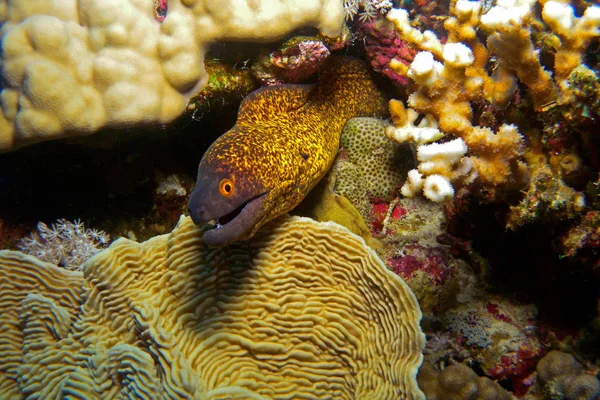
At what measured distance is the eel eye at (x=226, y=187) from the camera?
2.30 meters

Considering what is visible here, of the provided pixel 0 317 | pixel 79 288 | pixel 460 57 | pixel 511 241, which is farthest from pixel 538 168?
pixel 0 317

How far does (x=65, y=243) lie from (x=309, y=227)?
2.54 metres

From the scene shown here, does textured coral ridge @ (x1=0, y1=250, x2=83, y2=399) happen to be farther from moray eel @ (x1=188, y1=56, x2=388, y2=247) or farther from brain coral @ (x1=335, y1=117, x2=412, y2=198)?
brain coral @ (x1=335, y1=117, x2=412, y2=198)

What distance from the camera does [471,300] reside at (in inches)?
116

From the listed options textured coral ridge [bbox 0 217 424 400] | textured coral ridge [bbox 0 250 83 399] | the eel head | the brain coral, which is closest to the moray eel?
the eel head

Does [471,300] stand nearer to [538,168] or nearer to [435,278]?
[435,278]

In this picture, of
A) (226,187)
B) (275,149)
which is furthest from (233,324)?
(275,149)

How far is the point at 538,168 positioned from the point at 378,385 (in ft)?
6.23

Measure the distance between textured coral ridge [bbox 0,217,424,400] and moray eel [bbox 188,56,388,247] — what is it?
15.0 inches

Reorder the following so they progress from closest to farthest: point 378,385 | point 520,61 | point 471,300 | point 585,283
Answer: point 378,385 → point 520,61 → point 585,283 → point 471,300

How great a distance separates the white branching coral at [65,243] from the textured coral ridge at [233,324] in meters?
0.60

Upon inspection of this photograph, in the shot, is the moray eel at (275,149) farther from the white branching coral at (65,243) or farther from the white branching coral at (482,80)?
the white branching coral at (65,243)

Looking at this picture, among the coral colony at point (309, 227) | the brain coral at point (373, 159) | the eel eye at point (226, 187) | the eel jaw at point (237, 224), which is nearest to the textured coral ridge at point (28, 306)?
the coral colony at point (309, 227)

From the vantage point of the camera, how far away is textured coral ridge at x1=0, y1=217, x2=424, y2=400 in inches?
92.4
